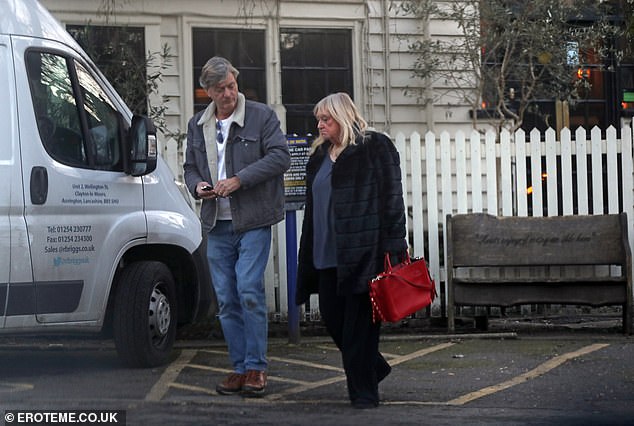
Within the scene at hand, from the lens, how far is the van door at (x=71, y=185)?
6.65m

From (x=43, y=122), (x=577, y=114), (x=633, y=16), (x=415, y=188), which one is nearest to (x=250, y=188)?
(x=43, y=122)

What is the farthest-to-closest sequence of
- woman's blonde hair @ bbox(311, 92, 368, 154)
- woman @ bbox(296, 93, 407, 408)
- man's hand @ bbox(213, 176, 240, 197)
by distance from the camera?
man's hand @ bbox(213, 176, 240, 197) → woman's blonde hair @ bbox(311, 92, 368, 154) → woman @ bbox(296, 93, 407, 408)

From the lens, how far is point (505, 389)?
22.3 feet

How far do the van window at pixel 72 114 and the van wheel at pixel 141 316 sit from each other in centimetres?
76

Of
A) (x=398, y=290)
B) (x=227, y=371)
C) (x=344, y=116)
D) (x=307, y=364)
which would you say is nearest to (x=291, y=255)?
(x=307, y=364)

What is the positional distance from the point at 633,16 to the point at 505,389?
441 centimetres

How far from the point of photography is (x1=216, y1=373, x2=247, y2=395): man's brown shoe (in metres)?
6.54

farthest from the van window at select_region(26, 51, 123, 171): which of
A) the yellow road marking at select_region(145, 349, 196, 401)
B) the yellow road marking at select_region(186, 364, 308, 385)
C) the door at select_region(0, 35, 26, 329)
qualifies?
the yellow road marking at select_region(186, 364, 308, 385)

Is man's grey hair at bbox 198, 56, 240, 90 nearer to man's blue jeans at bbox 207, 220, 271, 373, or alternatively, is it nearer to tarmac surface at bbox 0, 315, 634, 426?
man's blue jeans at bbox 207, 220, 271, 373

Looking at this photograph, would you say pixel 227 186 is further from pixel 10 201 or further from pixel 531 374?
pixel 531 374

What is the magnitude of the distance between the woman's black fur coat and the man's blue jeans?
67cm

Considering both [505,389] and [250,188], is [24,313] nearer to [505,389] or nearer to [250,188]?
[250,188]

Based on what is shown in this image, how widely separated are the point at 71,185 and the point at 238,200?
113cm

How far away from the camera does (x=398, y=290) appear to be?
5914 millimetres
